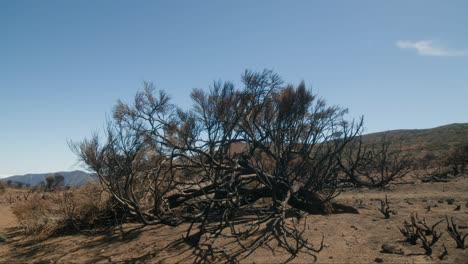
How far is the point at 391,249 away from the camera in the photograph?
6.07 metres

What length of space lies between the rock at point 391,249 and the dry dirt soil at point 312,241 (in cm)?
7

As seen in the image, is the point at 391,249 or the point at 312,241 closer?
the point at 391,249

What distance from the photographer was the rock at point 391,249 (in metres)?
5.98

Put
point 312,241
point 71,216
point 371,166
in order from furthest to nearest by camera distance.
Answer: point 371,166 → point 71,216 → point 312,241

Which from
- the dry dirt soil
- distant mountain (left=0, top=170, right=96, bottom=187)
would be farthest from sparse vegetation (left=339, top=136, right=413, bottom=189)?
distant mountain (left=0, top=170, right=96, bottom=187)

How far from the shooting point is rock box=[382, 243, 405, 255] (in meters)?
5.98

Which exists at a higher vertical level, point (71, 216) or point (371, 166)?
point (371, 166)

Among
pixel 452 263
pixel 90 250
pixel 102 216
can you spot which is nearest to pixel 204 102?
pixel 102 216

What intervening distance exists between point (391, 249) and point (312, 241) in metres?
1.39

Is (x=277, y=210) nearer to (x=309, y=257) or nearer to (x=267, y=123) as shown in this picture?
(x=309, y=257)

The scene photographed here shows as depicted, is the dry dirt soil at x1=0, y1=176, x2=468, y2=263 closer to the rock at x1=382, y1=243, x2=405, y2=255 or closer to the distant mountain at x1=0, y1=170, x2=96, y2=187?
the rock at x1=382, y1=243, x2=405, y2=255

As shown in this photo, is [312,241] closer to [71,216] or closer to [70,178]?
[71,216]

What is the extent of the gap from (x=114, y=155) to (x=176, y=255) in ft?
10.8

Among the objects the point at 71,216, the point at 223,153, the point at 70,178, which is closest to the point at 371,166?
the point at 223,153
